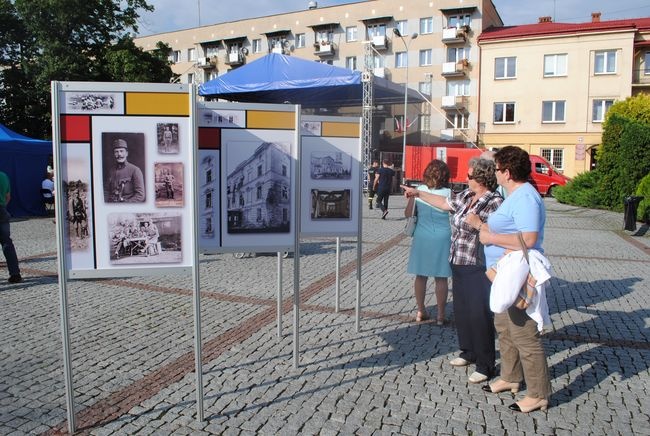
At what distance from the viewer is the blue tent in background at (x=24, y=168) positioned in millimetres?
15745

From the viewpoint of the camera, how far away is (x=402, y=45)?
1770 inches

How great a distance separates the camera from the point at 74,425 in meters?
3.29

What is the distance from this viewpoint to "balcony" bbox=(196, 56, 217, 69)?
5466 cm

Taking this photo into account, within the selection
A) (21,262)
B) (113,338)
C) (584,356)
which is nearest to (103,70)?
(21,262)

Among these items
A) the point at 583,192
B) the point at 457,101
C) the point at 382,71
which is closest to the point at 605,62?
the point at 457,101

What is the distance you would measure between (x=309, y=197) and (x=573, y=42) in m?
39.2

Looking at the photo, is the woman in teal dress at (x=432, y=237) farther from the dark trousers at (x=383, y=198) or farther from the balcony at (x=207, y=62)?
the balcony at (x=207, y=62)

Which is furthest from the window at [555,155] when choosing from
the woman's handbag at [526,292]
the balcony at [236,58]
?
the woman's handbag at [526,292]

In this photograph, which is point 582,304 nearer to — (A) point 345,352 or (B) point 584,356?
(B) point 584,356

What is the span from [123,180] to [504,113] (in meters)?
40.6

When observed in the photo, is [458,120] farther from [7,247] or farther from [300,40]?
[7,247]

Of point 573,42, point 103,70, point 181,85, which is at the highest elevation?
point 573,42

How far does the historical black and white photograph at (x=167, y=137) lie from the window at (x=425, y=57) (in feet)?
142

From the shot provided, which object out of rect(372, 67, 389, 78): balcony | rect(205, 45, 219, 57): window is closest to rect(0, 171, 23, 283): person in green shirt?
rect(372, 67, 389, 78): balcony
